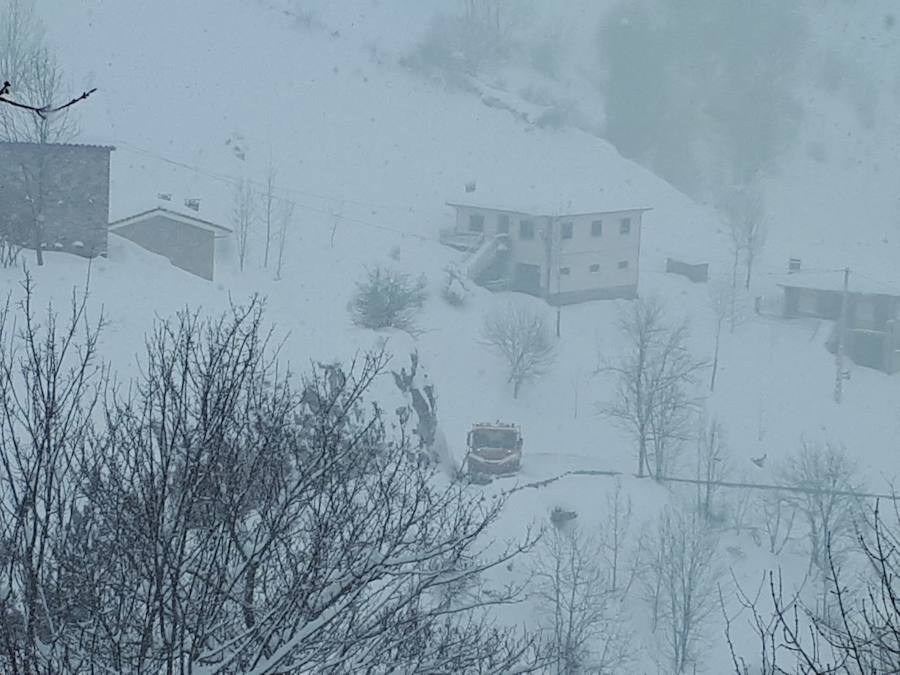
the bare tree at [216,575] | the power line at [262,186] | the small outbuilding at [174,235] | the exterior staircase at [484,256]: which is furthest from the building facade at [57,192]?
the power line at [262,186]

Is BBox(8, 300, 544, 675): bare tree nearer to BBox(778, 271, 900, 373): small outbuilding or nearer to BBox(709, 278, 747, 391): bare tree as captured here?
BBox(709, 278, 747, 391): bare tree

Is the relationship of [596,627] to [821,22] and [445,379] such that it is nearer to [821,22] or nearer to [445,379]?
[445,379]

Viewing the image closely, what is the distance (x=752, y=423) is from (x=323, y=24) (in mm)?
30268

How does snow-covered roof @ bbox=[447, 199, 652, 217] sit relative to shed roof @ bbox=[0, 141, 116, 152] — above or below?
above

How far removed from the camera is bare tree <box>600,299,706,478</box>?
25.5 meters

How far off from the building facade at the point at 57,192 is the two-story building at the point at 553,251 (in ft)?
44.7

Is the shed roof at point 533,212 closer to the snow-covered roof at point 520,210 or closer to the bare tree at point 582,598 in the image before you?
the snow-covered roof at point 520,210

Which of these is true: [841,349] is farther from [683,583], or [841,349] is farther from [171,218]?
[171,218]

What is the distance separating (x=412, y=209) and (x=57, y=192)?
18848mm

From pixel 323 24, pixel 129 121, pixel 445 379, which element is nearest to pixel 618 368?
pixel 445 379

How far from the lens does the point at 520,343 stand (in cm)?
2845

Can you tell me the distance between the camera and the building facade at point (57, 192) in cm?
1978

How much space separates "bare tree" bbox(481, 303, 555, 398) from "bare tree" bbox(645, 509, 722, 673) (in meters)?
7.85

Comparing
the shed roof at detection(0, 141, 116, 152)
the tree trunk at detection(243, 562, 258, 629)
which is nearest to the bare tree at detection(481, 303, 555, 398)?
the shed roof at detection(0, 141, 116, 152)
